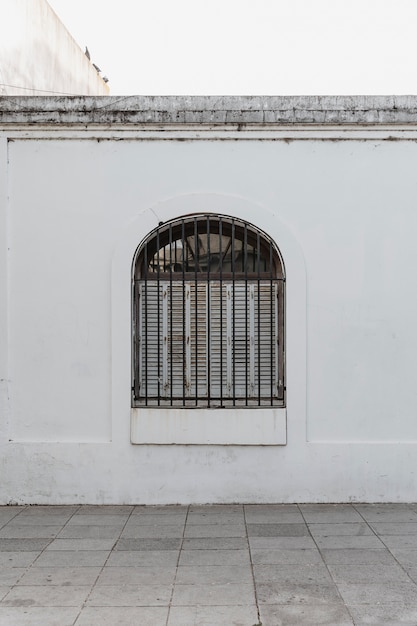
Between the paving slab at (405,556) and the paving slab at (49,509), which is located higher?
the paving slab at (405,556)

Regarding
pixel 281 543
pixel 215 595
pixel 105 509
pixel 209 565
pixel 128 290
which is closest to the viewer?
pixel 215 595

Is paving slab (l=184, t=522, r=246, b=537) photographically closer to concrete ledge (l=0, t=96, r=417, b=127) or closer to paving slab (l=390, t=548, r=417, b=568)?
paving slab (l=390, t=548, r=417, b=568)

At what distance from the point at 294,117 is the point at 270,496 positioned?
12.5ft

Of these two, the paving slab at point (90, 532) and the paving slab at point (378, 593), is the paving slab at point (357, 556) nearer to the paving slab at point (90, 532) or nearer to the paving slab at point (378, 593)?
the paving slab at point (378, 593)

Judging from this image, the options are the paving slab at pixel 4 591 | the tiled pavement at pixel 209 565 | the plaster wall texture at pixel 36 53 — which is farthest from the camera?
the plaster wall texture at pixel 36 53

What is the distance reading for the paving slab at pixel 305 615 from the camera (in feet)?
13.3

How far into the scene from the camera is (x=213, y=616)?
4.17 m

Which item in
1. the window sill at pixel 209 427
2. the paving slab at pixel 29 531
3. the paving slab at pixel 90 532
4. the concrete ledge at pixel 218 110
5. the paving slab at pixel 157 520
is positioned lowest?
the paving slab at pixel 29 531

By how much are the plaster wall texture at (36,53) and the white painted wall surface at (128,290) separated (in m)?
2.03

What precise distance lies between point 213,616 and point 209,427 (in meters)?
2.55

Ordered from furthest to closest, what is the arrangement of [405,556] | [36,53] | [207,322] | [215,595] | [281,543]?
[36,53] → [207,322] → [281,543] → [405,556] → [215,595]

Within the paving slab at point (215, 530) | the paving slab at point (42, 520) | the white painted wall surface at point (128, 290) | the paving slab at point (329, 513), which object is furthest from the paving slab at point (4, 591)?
the paving slab at point (329, 513)

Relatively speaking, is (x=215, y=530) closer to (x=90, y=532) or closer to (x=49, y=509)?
(x=90, y=532)

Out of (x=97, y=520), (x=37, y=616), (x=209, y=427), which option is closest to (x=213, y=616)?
(x=37, y=616)
